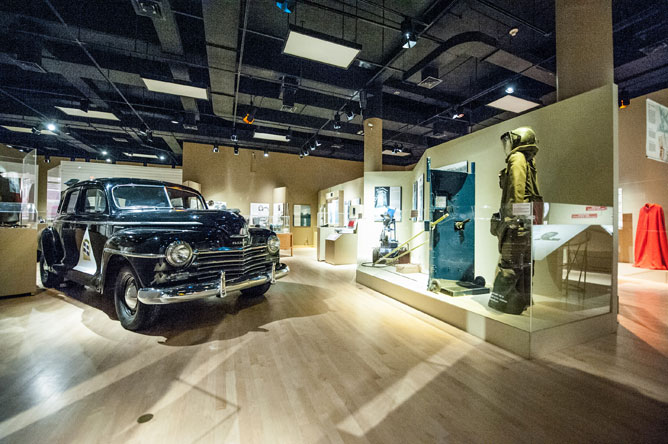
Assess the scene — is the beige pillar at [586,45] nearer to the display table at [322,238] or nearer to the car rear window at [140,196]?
the car rear window at [140,196]

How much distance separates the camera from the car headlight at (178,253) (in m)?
2.53

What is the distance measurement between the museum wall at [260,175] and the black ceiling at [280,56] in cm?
293

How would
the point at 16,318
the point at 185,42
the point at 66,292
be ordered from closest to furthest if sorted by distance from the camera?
1. the point at 16,318
2. the point at 66,292
3. the point at 185,42

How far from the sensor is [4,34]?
5.04 m

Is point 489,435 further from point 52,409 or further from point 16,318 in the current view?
point 16,318

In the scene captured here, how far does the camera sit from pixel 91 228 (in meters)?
3.29

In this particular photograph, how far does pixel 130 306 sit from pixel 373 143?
6.42 m

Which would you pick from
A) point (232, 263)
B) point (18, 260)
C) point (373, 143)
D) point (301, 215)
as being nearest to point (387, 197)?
point (373, 143)

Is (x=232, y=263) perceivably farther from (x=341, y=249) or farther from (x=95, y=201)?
(x=341, y=249)

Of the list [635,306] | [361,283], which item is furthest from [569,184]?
[361,283]

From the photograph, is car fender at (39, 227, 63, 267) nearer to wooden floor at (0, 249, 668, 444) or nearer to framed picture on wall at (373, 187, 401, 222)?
wooden floor at (0, 249, 668, 444)

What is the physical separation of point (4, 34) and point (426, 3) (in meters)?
8.05

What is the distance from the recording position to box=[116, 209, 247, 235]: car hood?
9.57 feet

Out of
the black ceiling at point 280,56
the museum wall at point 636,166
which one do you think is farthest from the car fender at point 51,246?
the museum wall at point 636,166
